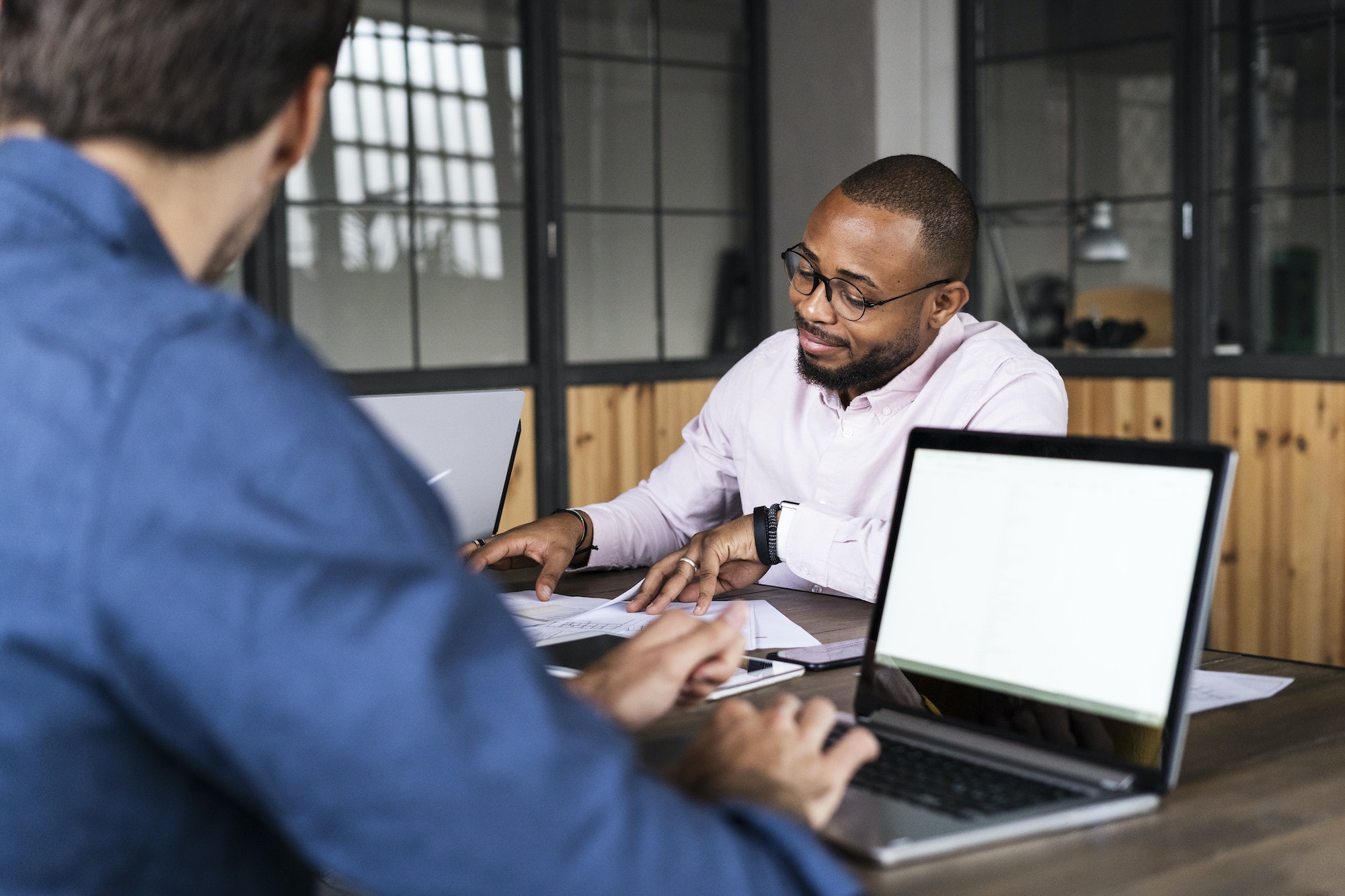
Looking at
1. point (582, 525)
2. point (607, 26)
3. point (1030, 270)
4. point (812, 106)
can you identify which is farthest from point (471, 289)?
point (582, 525)

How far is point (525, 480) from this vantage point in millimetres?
4180

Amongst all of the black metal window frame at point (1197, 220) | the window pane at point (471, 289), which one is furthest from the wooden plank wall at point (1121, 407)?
the window pane at point (471, 289)

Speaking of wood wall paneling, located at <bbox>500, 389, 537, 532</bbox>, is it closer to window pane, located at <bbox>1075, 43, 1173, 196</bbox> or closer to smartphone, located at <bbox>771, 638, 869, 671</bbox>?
window pane, located at <bbox>1075, 43, 1173, 196</bbox>

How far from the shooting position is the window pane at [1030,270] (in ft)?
14.1

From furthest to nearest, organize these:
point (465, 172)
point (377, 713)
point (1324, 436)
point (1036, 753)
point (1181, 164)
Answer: point (465, 172), point (1181, 164), point (1324, 436), point (1036, 753), point (377, 713)

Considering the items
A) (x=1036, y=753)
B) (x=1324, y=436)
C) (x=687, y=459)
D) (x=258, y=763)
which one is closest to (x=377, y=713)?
(x=258, y=763)

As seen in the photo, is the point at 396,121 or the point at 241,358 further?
the point at 396,121

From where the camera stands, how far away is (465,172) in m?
4.21

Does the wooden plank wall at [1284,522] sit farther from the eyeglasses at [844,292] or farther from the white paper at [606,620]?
the white paper at [606,620]

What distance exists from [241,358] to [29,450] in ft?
0.32

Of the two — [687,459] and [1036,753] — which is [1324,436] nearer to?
[687,459]

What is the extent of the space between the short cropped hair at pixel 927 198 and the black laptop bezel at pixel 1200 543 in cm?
108

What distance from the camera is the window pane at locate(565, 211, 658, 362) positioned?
4.41 meters

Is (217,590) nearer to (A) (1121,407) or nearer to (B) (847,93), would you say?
(A) (1121,407)
